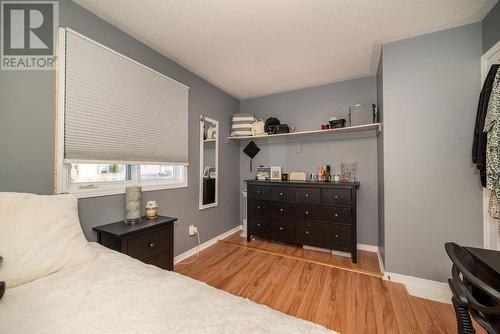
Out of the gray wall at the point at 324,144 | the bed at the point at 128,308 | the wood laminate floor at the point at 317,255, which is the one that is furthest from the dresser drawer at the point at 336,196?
the bed at the point at 128,308

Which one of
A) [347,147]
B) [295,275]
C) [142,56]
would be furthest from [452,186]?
[142,56]

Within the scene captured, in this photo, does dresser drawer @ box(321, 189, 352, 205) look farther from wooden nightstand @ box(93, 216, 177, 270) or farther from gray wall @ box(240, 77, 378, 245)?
wooden nightstand @ box(93, 216, 177, 270)

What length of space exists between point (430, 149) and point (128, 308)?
2600 millimetres

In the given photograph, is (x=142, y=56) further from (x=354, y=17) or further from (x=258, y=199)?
(x=258, y=199)

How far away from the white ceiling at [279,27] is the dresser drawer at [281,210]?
1.96 meters

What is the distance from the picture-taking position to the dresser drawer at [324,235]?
2.47m

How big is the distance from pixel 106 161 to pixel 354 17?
258 centimetres

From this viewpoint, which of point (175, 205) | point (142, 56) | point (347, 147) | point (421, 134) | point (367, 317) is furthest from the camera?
point (347, 147)

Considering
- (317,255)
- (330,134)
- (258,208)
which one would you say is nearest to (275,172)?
(258,208)

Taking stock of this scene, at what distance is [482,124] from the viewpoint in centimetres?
155

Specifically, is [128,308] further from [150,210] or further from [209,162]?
[209,162]

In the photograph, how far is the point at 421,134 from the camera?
1.89 m

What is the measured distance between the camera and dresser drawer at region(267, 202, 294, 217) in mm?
2814

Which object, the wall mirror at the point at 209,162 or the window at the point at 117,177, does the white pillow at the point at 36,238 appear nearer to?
the window at the point at 117,177
